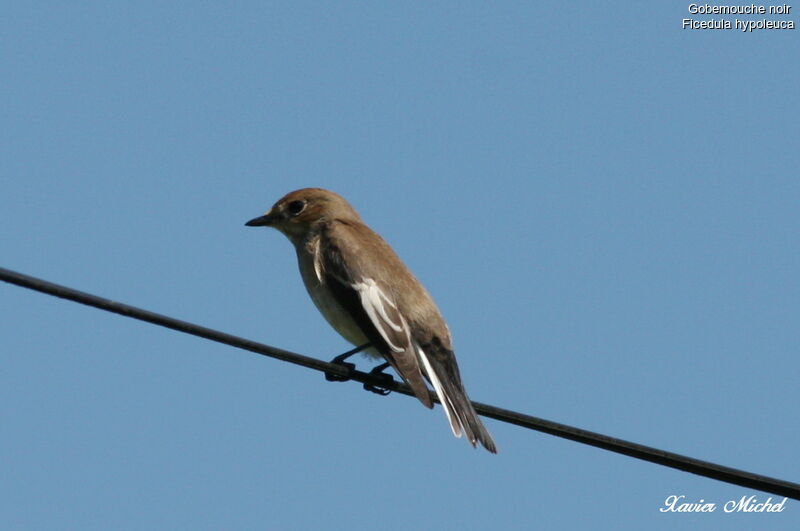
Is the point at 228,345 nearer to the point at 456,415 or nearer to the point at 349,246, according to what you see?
the point at 456,415

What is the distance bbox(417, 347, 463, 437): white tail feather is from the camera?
336 inches

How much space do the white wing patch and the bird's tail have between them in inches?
13.0

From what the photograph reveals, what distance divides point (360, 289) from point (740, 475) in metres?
4.08

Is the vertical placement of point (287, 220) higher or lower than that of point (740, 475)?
higher

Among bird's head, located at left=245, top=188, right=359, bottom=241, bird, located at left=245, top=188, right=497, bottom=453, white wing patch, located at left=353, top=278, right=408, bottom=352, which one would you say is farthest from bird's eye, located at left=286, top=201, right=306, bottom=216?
white wing patch, located at left=353, top=278, right=408, bottom=352

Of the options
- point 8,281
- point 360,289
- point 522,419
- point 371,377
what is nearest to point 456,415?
point 371,377

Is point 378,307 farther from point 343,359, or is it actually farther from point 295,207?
point 295,207

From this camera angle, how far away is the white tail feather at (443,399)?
8523 millimetres

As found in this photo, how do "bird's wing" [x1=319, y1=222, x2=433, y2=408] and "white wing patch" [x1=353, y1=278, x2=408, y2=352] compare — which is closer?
"bird's wing" [x1=319, y1=222, x2=433, y2=408]

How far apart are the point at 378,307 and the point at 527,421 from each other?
2.95m

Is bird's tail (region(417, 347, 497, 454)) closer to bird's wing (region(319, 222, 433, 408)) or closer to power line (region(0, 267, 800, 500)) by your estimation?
bird's wing (region(319, 222, 433, 408))

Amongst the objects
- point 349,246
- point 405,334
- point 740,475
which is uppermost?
point 349,246

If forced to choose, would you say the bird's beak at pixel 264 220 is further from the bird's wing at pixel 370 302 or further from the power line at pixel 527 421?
the power line at pixel 527 421

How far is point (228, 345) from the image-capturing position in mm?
6457
